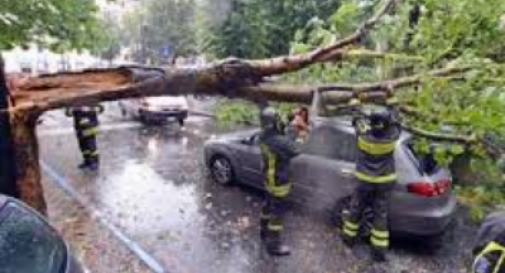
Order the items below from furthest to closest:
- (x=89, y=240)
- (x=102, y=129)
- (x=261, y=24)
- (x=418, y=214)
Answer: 1. (x=261, y=24)
2. (x=102, y=129)
3. (x=89, y=240)
4. (x=418, y=214)

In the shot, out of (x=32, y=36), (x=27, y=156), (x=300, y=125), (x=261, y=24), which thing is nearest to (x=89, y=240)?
(x=27, y=156)

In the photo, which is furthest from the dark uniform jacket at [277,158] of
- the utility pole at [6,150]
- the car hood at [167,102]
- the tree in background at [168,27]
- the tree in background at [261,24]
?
the tree in background at [168,27]

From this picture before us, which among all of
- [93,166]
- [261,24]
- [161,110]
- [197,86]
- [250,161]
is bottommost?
[93,166]

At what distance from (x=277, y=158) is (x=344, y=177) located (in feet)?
3.62

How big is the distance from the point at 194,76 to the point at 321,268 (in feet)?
8.70

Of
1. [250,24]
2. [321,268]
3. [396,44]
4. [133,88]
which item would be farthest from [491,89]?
[250,24]

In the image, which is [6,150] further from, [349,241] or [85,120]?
[85,120]

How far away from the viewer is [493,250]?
325 cm

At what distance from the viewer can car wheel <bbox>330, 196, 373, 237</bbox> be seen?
7180 mm

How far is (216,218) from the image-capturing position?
8.30 meters

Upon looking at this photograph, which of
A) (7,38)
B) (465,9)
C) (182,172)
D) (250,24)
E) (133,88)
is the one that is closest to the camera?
(465,9)

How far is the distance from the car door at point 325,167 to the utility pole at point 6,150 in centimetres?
387

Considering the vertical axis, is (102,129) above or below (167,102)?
below

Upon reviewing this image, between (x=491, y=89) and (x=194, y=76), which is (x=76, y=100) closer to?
(x=194, y=76)
